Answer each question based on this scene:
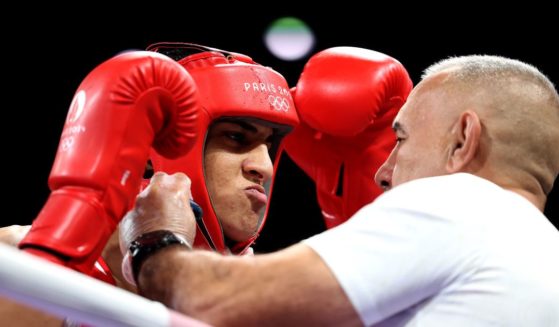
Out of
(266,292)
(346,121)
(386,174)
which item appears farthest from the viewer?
(346,121)

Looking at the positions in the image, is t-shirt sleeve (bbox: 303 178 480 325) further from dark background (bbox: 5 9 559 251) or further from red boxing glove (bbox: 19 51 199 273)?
dark background (bbox: 5 9 559 251)

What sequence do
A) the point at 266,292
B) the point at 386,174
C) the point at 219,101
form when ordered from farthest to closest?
1. the point at 219,101
2. the point at 386,174
3. the point at 266,292

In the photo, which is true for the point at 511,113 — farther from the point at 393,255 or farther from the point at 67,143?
the point at 67,143

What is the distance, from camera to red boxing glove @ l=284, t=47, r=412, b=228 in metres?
2.06

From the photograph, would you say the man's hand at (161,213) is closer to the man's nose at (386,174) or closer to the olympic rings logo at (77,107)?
the olympic rings logo at (77,107)

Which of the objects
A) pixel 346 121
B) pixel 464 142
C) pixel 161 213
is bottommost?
pixel 346 121

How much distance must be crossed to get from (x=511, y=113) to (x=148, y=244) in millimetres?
735

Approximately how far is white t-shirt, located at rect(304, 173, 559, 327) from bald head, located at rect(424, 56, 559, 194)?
194 millimetres

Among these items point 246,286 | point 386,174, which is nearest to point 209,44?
point 386,174

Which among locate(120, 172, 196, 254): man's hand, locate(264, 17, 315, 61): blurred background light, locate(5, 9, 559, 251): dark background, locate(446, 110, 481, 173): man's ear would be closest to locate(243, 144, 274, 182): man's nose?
locate(120, 172, 196, 254): man's hand

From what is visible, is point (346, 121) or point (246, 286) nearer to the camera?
point (246, 286)

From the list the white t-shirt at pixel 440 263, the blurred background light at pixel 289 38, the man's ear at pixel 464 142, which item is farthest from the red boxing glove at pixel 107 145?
the blurred background light at pixel 289 38

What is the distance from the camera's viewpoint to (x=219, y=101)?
1.88m

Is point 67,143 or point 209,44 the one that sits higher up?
point 67,143
